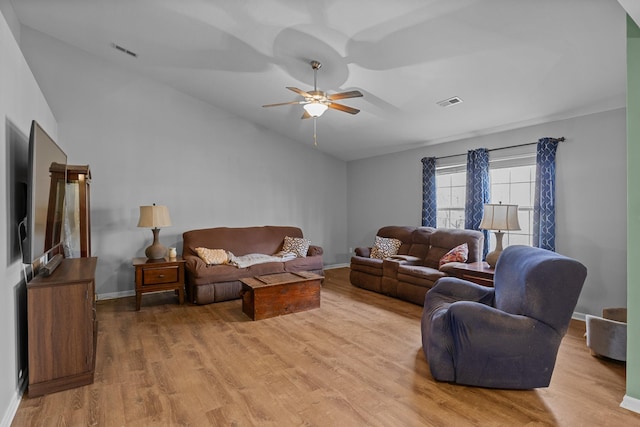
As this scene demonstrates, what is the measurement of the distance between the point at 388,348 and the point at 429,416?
1019 millimetres

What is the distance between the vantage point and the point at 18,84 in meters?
2.43

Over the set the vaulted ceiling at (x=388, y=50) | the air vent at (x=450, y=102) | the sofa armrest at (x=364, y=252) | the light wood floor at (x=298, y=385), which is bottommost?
the light wood floor at (x=298, y=385)

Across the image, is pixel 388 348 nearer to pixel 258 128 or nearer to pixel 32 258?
pixel 32 258

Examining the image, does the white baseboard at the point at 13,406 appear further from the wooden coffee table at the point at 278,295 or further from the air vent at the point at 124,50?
the air vent at the point at 124,50

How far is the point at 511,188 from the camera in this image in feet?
15.4

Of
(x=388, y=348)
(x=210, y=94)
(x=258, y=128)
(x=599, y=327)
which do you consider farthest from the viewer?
(x=258, y=128)

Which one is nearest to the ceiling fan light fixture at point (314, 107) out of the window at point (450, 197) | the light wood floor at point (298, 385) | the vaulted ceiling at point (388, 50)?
the vaulted ceiling at point (388, 50)

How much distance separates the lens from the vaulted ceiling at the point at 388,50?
2770 millimetres

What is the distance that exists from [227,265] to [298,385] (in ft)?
8.73

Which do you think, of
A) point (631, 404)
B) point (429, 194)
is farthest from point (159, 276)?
point (631, 404)

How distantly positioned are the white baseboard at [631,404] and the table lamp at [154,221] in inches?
190

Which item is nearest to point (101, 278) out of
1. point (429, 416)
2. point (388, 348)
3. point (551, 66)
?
point (388, 348)

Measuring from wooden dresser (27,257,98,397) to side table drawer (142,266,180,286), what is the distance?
1.86 metres

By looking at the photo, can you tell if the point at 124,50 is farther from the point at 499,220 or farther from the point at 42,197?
the point at 499,220
